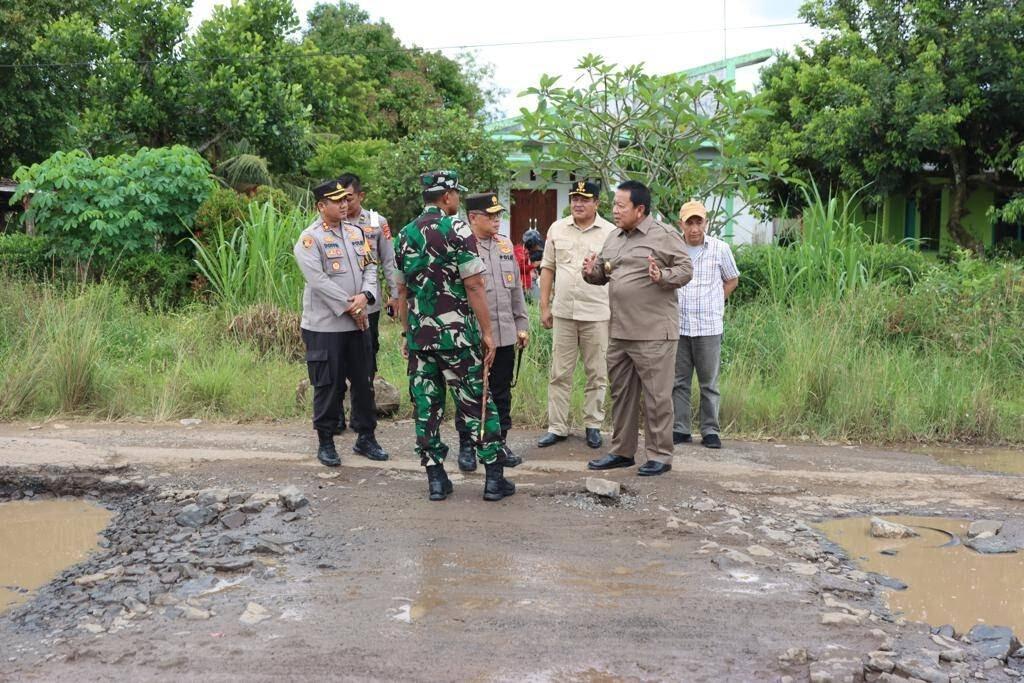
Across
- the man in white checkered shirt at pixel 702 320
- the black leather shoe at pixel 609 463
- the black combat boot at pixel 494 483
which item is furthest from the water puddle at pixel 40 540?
the man in white checkered shirt at pixel 702 320

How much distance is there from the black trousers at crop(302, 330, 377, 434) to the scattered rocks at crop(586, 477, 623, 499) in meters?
→ 1.68

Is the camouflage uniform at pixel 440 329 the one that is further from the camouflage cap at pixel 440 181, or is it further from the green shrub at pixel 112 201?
the green shrub at pixel 112 201

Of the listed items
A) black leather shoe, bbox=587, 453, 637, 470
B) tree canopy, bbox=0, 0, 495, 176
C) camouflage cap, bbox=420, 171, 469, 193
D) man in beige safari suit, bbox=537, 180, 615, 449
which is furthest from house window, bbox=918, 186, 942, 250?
camouflage cap, bbox=420, 171, 469, 193

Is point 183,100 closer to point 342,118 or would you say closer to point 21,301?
point 342,118

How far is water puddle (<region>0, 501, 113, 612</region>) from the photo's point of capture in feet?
15.7

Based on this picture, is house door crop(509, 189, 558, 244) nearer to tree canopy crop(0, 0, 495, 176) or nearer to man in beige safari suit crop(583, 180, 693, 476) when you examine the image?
tree canopy crop(0, 0, 495, 176)

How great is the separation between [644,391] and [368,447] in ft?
6.06

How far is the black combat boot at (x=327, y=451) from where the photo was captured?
655cm

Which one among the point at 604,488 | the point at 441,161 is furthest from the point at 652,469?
the point at 441,161

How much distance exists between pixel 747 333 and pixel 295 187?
11138 millimetres

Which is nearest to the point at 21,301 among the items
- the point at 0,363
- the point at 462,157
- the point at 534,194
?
the point at 0,363

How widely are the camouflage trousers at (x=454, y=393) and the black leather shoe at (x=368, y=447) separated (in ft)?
3.76

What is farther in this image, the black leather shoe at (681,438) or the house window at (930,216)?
the house window at (930,216)

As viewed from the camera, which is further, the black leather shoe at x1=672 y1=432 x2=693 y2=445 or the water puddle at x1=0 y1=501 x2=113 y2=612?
the black leather shoe at x1=672 y1=432 x2=693 y2=445
